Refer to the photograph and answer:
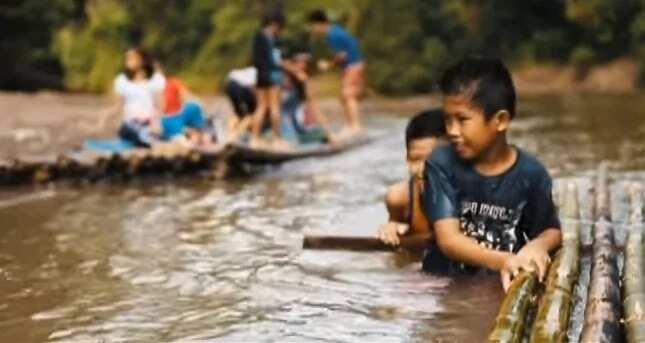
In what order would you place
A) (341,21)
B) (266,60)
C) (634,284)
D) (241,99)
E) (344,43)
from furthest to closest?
(341,21)
(344,43)
(241,99)
(266,60)
(634,284)

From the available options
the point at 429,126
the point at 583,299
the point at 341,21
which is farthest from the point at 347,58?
the point at 341,21

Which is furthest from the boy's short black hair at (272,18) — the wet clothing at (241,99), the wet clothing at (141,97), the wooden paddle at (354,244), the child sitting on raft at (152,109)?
the wooden paddle at (354,244)

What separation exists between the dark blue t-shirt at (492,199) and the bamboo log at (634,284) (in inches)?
14.0

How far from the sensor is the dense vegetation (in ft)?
83.3

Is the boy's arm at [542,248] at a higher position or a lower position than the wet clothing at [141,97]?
lower

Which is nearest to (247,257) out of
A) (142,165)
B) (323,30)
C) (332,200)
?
(332,200)

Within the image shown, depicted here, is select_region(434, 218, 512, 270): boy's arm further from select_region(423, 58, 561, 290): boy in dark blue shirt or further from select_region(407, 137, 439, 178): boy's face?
select_region(407, 137, 439, 178): boy's face

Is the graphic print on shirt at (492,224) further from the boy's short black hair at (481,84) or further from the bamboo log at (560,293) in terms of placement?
the boy's short black hair at (481,84)

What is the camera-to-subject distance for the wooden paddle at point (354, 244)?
18.9ft

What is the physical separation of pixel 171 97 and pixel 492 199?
689 centimetres

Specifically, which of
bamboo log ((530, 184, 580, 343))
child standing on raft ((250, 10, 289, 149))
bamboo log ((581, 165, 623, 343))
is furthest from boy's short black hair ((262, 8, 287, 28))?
bamboo log ((530, 184, 580, 343))

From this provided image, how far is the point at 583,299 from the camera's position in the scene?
465 cm

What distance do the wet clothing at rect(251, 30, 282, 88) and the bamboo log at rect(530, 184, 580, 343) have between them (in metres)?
6.32

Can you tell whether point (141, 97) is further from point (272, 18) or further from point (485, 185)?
point (485, 185)
